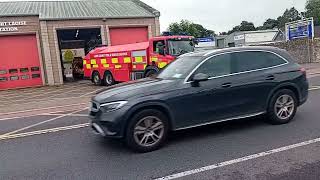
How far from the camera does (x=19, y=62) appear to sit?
22.7 m

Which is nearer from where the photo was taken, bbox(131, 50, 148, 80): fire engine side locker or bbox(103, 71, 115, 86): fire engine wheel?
bbox(131, 50, 148, 80): fire engine side locker

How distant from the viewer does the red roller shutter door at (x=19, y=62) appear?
73.3ft

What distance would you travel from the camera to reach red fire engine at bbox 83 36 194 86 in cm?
1502

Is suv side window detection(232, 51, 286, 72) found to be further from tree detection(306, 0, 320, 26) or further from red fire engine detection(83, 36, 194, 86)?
tree detection(306, 0, 320, 26)

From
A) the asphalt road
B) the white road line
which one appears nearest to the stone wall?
the asphalt road

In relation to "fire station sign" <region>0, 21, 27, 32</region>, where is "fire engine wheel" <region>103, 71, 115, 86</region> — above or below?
below

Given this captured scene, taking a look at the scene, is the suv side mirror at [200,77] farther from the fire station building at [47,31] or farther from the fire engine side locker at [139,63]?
the fire station building at [47,31]

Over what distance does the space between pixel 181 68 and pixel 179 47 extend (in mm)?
8786

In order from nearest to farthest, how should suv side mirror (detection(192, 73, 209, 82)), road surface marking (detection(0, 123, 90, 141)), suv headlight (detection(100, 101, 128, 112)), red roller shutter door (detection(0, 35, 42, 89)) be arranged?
suv headlight (detection(100, 101, 128, 112))
suv side mirror (detection(192, 73, 209, 82))
road surface marking (detection(0, 123, 90, 141))
red roller shutter door (detection(0, 35, 42, 89))

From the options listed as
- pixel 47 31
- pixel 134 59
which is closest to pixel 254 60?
pixel 134 59

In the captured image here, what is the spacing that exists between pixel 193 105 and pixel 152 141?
93 cm

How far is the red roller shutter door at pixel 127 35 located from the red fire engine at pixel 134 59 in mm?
3551

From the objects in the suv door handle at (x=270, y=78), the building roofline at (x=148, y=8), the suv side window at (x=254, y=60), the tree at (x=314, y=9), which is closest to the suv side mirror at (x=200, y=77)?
the suv side window at (x=254, y=60)

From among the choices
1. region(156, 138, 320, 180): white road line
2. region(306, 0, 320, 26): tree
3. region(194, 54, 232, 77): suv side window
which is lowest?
region(156, 138, 320, 180): white road line
